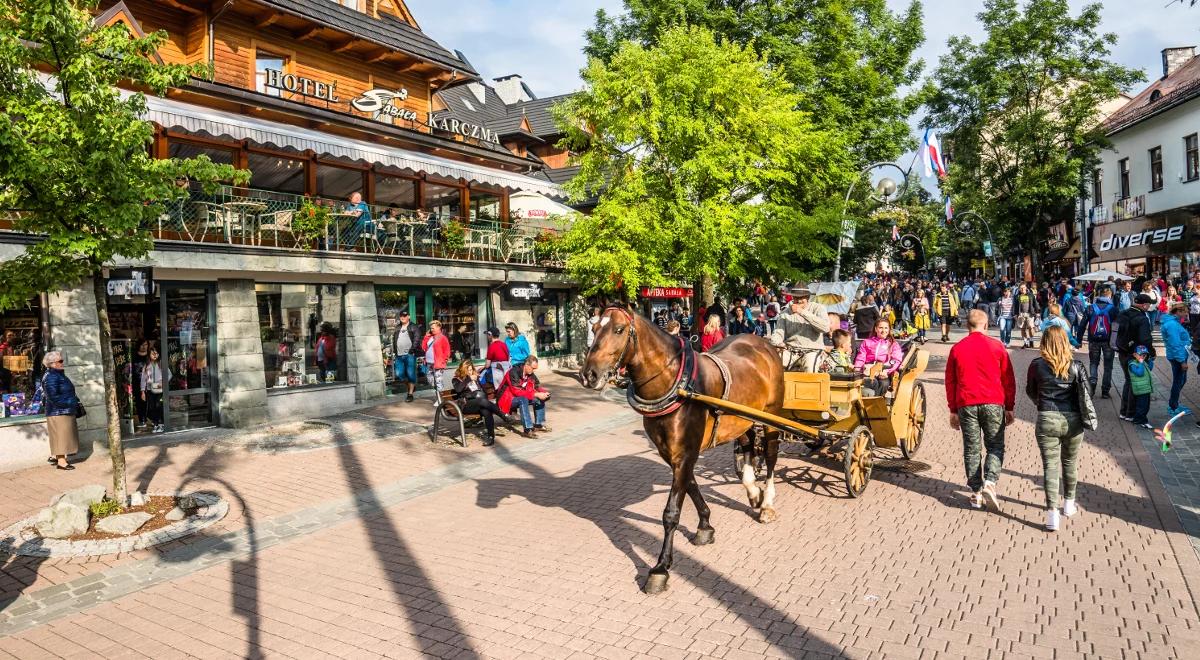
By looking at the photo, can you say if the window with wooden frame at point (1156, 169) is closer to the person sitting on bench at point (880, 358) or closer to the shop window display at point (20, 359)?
the person sitting on bench at point (880, 358)

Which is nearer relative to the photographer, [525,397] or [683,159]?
[525,397]

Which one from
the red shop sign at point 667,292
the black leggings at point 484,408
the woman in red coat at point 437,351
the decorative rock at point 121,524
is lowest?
the decorative rock at point 121,524

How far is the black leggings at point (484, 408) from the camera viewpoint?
1227 centimetres

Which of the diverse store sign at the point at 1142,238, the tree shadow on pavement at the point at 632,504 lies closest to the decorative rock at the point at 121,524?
the tree shadow on pavement at the point at 632,504

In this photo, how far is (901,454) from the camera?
10.3 metres

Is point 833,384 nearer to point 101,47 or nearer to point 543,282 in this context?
point 101,47

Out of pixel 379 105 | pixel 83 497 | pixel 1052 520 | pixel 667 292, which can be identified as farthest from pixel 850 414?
pixel 667 292

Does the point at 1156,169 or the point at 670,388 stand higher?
the point at 1156,169

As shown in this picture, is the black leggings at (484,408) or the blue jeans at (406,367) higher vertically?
the blue jeans at (406,367)

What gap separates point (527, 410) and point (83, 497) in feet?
21.4

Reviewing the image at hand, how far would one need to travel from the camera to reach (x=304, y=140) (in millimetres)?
14758

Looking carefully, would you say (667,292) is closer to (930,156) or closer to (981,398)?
(930,156)

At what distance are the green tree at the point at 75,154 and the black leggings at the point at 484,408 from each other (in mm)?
5198

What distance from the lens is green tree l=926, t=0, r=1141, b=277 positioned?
32.0 metres
